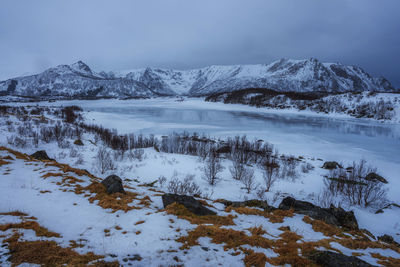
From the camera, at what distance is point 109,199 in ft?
23.8

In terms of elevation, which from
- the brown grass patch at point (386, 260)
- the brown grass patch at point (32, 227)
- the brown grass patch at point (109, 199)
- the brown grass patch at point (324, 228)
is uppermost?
the brown grass patch at point (32, 227)

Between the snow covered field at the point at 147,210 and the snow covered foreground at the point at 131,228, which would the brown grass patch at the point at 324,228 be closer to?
the snow covered foreground at the point at 131,228

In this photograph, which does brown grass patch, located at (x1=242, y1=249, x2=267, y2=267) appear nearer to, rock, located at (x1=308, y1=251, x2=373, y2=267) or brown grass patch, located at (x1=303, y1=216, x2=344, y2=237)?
rock, located at (x1=308, y1=251, x2=373, y2=267)

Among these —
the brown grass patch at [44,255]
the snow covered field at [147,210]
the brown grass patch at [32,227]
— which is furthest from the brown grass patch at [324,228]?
the brown grass patch at [32,227]

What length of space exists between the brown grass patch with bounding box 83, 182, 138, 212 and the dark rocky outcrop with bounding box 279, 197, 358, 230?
7.06m

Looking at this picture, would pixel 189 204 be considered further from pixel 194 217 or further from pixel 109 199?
pixel 109 199

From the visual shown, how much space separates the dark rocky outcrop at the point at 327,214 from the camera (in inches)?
315

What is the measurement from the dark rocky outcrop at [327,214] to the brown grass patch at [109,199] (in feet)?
23.2

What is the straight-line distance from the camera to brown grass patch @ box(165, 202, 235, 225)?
6.25 metres

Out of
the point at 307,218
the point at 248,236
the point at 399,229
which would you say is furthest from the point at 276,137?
the point at 248,236

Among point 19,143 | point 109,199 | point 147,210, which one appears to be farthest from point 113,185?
point 19,143

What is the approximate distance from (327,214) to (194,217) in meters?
6.12

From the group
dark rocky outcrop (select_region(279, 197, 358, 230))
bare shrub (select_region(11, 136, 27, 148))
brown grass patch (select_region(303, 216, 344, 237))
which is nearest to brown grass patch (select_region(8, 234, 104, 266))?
brown grass patch (select_region(303, 216, 344, 237))

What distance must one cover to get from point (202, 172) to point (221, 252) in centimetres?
1079
